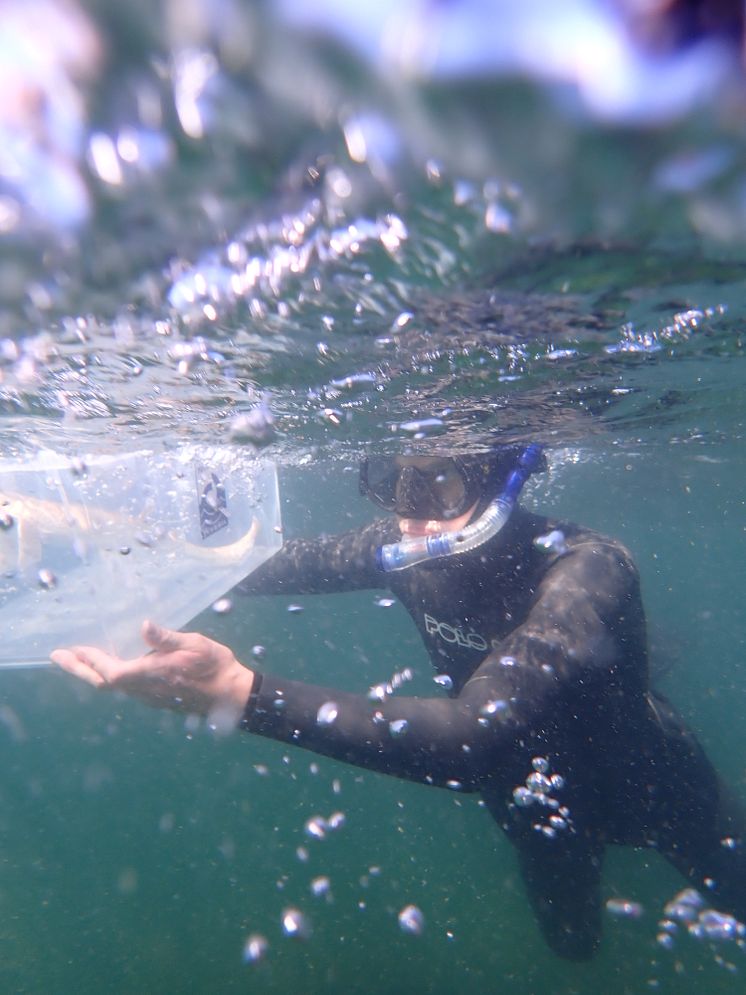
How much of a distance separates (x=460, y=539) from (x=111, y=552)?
14.0 feet

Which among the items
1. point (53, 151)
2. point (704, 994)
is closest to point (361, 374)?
point (53, 151)

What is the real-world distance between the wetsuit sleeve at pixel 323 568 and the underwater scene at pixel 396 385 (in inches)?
1.7

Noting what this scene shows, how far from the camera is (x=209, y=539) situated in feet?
25.8

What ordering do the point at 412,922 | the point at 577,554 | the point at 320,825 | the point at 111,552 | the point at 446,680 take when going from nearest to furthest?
the point at 577,554
the point at 446,680
the point at 111,552
the point at 320,825
the point at 412,922

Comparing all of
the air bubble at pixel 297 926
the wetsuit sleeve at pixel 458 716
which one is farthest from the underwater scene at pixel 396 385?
the air bubble at pixel 297 926

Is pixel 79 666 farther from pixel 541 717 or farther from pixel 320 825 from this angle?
pixel 320 825

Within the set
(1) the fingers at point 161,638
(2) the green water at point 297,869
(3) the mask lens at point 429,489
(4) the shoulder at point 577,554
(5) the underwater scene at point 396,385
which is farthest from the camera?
(2) the green water at point 297,869

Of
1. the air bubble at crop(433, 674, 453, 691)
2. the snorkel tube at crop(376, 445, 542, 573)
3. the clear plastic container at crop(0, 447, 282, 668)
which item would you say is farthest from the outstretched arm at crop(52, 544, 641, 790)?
the air bubble at crop(433, 674, 453, 691)

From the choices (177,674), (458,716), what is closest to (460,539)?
(458,716)

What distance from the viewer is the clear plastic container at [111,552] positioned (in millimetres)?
6043

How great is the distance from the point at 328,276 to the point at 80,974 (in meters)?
17.0

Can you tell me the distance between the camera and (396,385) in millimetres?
6988

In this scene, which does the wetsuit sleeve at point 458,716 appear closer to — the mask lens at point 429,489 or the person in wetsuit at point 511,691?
the person in wetsuit at point 511,691

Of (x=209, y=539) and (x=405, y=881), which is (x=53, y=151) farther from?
(x=405, y=881)
